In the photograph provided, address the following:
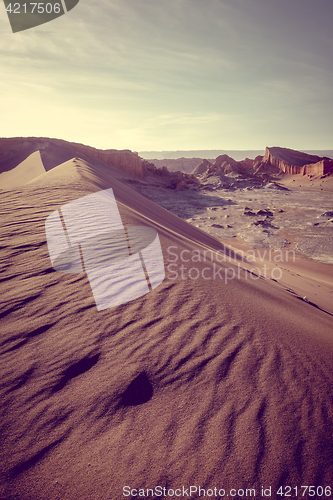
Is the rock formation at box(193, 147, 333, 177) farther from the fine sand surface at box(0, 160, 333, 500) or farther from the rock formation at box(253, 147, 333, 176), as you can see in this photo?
the fine sand surface at box(0, 160, 333, 500)

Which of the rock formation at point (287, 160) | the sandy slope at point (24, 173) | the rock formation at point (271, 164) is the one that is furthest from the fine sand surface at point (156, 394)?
the rock formation at point (287, 160)

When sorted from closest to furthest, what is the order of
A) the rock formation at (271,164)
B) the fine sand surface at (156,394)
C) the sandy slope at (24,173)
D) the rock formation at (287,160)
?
1. the fine sand surface at (156,394)
2. the sandy slope at (24,173)
3. the rock formation at (287,160)
4. the rock formation at (271,164)

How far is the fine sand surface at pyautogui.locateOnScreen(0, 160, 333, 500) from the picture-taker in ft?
4.54

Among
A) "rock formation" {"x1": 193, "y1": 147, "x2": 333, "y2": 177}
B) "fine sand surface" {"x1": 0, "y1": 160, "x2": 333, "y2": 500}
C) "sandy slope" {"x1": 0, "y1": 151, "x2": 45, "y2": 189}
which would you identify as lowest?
Answer: "fine sand surface" {"x1": 0, "y1": 160, "x2": 333, "y2": 500}

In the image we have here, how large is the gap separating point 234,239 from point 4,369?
511 inches

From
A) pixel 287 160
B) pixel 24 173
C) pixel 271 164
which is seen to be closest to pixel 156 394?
pixel 24 173

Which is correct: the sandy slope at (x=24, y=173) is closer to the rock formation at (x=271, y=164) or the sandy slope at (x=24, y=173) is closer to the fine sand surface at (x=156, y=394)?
the fine sand surface at (x=156, y=394)

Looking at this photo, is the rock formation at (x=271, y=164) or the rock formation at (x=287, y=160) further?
the rock formation at (x=271, y=164)

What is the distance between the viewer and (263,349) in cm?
218

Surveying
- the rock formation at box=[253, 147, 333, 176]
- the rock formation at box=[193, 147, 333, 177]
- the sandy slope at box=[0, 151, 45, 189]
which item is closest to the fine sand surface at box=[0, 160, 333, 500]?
the sandy slope at box=[0, 151, 45, 189]

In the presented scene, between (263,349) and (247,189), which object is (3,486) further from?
(247,189)

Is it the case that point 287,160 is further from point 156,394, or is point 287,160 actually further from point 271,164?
point 156,394

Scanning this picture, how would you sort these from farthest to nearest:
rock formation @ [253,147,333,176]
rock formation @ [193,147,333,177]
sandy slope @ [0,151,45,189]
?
1. rock formation @ [193,147,333,177]
2. rock formation @ [253,147,333,176]
3. sandy slope @ [0,151,45,189]

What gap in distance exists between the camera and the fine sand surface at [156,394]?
1385mm
